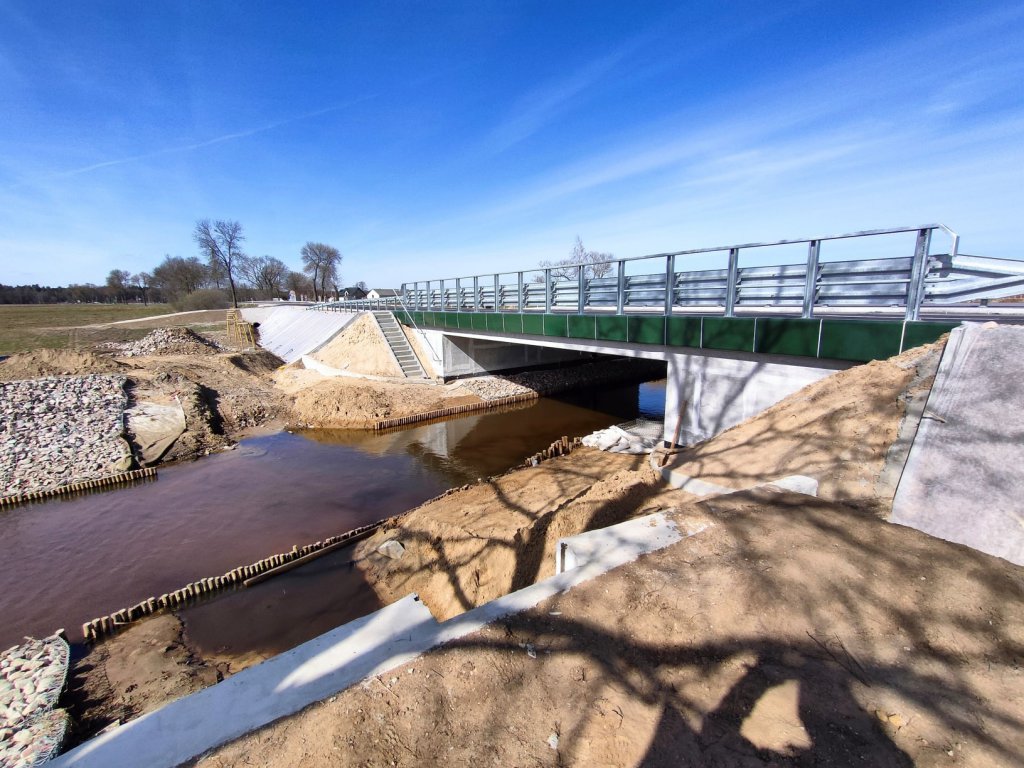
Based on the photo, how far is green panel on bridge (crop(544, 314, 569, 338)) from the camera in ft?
47.0

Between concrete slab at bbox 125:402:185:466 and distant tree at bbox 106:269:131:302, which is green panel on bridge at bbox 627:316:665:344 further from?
distant tree at bbox 106:269:131:302

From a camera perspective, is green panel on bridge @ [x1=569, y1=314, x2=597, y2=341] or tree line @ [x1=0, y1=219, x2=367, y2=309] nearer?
green panel on bridge @ [x1=569, y1=314, x2=597, y2=341]

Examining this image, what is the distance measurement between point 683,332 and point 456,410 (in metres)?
12.5

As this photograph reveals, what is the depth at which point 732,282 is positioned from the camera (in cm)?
934

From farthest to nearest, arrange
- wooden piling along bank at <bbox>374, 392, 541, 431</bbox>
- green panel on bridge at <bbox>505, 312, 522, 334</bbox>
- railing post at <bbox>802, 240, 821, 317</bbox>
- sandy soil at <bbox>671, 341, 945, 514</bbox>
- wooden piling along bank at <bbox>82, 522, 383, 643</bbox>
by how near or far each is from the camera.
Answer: wooden piling along bank at <bbox>374, 392, 541, 431</bbox> → green panel on bridge at <bbox>505, 312, 522, 334</bbox> → railing post at <bbox>802, 240, 821, 317</bbox> → wooden piling along bank at <bbox>82, 522, 383, 643</bbox> → sandy soil at <bbox>671, 341, 945, 514</bbox>

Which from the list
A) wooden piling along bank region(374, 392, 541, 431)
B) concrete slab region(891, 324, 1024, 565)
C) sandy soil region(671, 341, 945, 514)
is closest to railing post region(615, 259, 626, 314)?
sandy soil region(671, 341, 945, 514)

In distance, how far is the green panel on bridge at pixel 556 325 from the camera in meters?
14.3

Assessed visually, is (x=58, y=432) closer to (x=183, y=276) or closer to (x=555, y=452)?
(x=555, y=452)

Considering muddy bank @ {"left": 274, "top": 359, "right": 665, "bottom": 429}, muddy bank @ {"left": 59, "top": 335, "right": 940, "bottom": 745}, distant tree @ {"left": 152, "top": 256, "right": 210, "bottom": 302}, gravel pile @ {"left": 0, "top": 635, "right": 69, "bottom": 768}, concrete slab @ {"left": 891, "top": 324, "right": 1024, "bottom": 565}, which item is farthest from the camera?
distant tree @ {"left": 152, "top": 256, "right": 210, "bottom": 302}

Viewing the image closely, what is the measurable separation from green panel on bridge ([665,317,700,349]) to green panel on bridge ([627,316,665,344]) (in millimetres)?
222

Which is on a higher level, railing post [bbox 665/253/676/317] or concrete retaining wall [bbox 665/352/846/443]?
railing post [bbox 665/253/676/317]

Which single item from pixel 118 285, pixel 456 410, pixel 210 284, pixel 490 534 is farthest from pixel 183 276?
pixel 490 534

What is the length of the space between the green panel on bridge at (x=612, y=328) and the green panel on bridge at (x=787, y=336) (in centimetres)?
369

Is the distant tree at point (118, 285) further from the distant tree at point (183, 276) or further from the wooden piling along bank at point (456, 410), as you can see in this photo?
the wooden piling along bank at point (456, 410)
